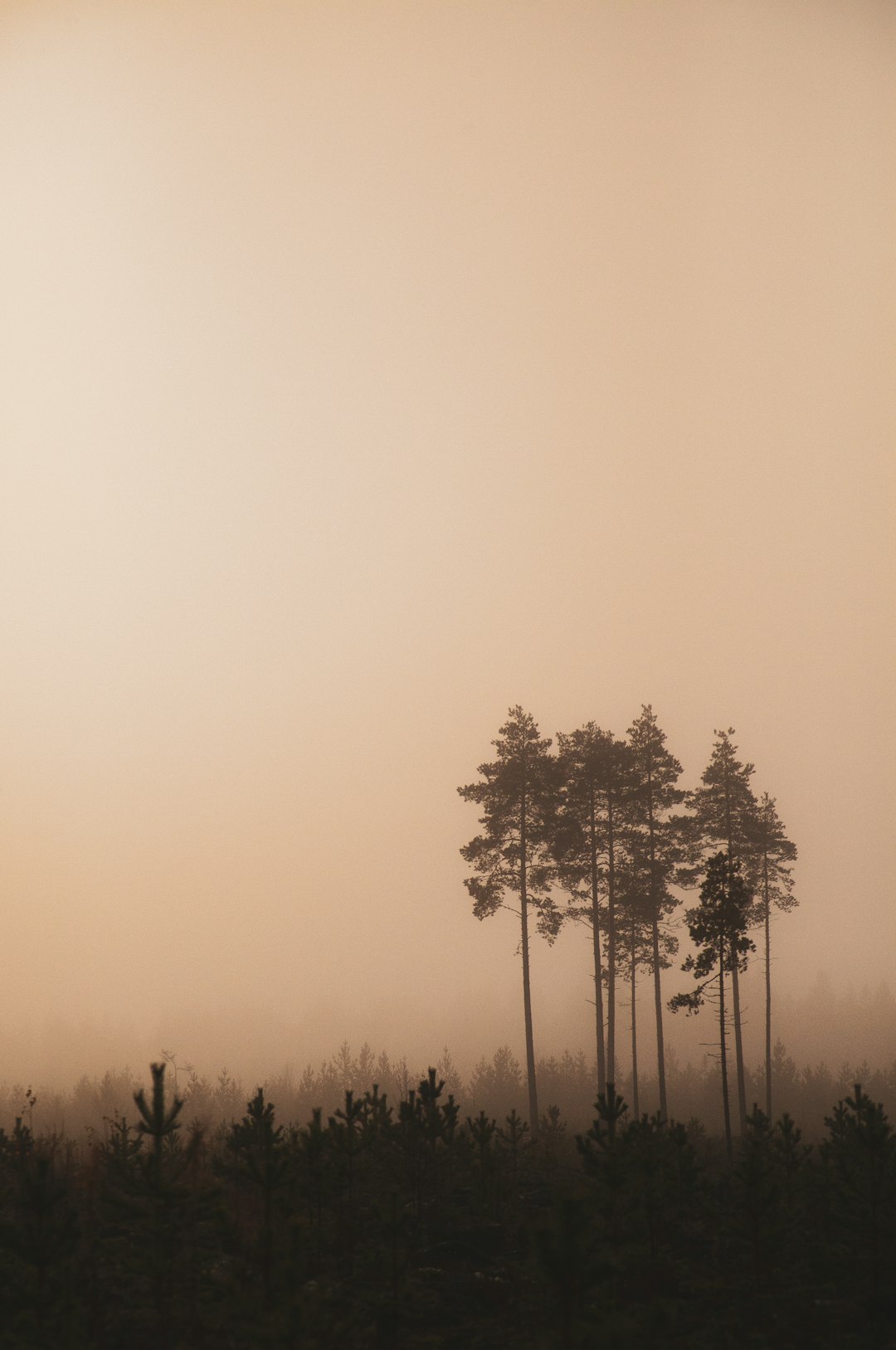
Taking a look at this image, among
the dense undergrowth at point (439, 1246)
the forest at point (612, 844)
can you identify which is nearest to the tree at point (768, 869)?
the forest at point (612, 844)

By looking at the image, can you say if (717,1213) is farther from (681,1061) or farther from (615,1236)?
(681,1061)

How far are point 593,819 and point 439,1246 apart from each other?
19.3 metres

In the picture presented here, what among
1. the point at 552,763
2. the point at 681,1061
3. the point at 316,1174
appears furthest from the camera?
the point at 681,1061

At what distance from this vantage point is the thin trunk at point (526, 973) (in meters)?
31.5

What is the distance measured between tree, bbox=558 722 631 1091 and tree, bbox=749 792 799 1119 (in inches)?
270

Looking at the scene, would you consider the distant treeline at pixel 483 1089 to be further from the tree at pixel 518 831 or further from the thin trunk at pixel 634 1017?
the tree at pixel 518 831

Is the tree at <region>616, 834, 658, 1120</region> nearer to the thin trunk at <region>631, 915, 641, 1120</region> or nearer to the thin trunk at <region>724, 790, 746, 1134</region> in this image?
the thin trunk at <region>631, 915, 641, 1120</region>

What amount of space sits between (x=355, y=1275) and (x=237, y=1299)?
18.6 ft

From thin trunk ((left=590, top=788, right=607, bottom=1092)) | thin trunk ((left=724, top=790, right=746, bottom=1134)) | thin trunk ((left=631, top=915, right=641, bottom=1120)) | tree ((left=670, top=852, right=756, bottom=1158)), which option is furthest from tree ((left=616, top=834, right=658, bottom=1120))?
tree ((left=670, top=852, right=756, bottom=1158))

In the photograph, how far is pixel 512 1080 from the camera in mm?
49312

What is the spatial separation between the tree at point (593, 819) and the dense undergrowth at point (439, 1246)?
41.2 ft

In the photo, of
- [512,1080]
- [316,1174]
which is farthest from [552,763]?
[512,1080]

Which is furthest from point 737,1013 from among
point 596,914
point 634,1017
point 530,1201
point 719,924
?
point 530,1201

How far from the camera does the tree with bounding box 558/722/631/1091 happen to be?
117ft
